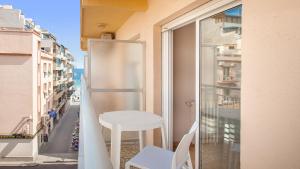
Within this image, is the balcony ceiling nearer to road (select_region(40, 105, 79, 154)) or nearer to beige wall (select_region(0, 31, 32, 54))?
beige wall (select_region(0, 31, 32, 54))

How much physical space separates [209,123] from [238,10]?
112 centimetres

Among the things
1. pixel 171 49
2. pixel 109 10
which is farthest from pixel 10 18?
pixel 171 49

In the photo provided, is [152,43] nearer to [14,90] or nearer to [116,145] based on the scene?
[116,145]

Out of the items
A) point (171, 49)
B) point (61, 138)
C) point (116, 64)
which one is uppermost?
point (171, 49)

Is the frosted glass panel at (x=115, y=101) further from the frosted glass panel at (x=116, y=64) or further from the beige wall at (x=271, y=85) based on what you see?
the beige wall at (x=271, y=85)

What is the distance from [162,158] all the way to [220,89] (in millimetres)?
900

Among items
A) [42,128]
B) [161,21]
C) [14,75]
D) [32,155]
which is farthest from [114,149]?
[42,128]

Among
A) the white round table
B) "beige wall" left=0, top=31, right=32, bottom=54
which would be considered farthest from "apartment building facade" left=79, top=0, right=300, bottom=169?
"beige wall" left=0, top=31, right=32, bottom=54

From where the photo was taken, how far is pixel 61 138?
22.5 m

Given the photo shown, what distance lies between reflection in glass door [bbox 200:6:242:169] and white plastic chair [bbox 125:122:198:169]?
0.59 meters

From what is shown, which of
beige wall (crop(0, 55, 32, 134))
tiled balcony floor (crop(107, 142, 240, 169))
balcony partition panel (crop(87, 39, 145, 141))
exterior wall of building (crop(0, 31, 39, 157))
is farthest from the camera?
beige wall (crop(0, 55, 32, 134))

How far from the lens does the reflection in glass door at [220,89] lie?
2.17 metres

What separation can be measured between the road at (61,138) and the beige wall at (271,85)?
18991 mm

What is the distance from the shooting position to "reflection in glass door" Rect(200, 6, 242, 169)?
2.17 metres
